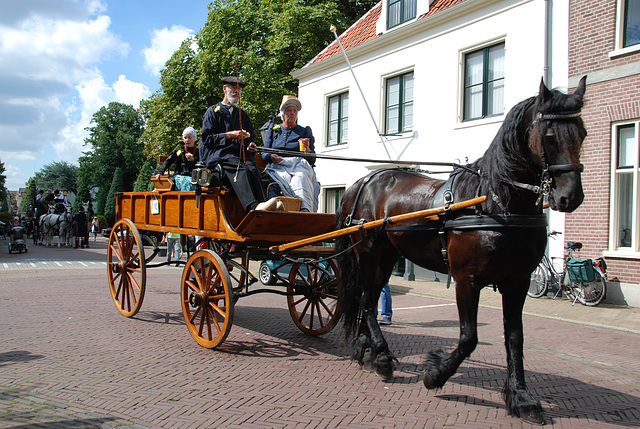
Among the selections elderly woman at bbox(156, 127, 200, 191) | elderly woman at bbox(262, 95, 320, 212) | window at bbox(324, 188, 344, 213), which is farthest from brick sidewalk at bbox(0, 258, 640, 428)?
window at bbox(324, 188, 344, 213)

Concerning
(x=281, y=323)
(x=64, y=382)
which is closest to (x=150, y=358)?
(x=64, y=382)

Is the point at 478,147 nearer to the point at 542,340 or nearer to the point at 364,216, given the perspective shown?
the point at 542,340

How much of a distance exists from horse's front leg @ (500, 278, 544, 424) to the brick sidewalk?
0.42 feet

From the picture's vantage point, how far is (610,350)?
6492mm

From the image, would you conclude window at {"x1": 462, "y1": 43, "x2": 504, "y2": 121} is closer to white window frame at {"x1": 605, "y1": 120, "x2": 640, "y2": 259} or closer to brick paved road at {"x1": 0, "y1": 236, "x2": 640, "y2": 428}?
white window frame at {"x1": 605, "y1": 120, "x2": 640, "y2": 259}

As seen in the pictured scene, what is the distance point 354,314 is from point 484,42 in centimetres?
967

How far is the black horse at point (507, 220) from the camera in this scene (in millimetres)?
3422

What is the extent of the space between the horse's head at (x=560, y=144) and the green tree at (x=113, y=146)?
51250mm

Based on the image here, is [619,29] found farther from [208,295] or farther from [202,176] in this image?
[208,295]

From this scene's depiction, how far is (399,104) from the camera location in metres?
15.0

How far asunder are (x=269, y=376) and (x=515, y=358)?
2204 mm

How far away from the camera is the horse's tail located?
17.3ft

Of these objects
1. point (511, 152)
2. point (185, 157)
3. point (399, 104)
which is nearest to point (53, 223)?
point (399, 104)

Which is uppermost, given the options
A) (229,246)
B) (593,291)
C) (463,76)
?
(463,76)
